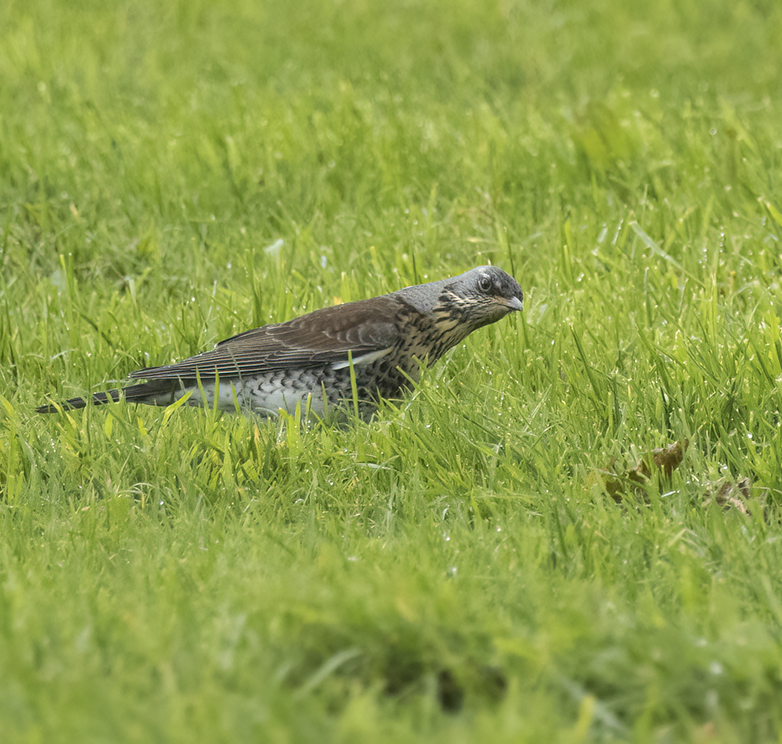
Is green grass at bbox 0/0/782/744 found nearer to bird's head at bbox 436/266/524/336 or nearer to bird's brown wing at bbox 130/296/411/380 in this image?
bird's head at bbox 436/266/524/336

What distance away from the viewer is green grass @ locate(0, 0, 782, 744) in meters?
2.36

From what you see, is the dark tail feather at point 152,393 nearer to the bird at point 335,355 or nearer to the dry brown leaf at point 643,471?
the bird at point 335,355

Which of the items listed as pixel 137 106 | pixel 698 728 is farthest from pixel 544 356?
pixel 137 106

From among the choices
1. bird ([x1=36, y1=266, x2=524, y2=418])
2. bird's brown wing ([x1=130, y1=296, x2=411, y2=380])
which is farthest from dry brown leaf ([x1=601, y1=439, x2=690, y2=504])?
bird's brown wing ([x1=130, y1=296, x2=411, y2=380])

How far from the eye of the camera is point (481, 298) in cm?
501

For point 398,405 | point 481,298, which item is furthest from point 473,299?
point 398,405

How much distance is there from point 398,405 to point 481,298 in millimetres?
684

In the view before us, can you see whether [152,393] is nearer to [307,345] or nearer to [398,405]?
[307,345]

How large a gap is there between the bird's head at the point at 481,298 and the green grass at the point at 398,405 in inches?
5.4

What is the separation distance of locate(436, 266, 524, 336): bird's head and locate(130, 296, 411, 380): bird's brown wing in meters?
0.22

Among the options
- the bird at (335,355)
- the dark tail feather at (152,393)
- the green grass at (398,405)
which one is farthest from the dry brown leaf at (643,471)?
the dark tail feather at (152,393)

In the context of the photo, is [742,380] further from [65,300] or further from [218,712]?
[65,300]

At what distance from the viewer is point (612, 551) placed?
3184 millimetres

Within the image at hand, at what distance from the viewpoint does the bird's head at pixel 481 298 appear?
16.3 ft
